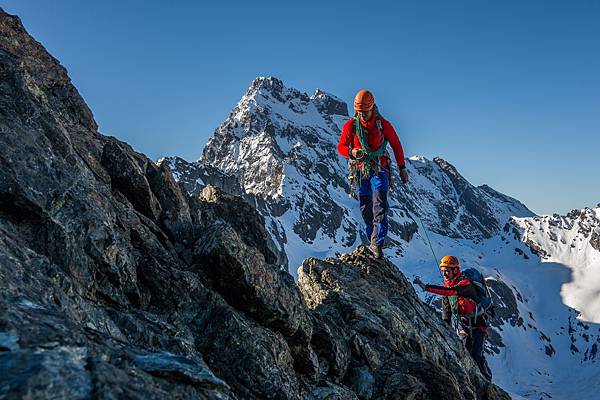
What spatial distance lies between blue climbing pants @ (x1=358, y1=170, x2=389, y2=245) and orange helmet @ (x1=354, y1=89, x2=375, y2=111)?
1.93 meters

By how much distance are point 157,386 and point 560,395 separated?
213853 mm

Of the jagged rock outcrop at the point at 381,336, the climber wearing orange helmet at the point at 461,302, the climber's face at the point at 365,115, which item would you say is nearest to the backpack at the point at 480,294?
the climber wearing orange helmet at the point at 461,302

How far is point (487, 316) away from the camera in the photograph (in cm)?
1528

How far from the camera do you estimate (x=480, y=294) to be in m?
14.8

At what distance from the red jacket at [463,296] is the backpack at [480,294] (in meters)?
0.13

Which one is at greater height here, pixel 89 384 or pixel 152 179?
pixel 152 179

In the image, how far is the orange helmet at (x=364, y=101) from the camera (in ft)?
41.6

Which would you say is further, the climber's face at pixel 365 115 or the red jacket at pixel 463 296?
the red jacket at pixel 463 296

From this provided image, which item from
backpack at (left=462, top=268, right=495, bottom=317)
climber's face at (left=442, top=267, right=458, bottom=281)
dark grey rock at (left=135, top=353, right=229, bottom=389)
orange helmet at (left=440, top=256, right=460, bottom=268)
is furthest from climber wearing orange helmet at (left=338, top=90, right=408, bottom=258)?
dark grey rock at (left=135, top=353, right=229, bottom=389)

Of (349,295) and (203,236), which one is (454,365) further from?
(203,236)

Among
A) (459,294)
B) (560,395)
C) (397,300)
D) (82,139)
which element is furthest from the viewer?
(560,395)

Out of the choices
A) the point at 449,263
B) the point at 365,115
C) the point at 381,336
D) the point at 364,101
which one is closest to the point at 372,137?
the point at 365,115

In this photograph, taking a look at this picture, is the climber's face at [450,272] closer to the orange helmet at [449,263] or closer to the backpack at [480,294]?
the orange helmet at [449,263]

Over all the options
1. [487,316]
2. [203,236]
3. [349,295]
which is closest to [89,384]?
[203,236]
